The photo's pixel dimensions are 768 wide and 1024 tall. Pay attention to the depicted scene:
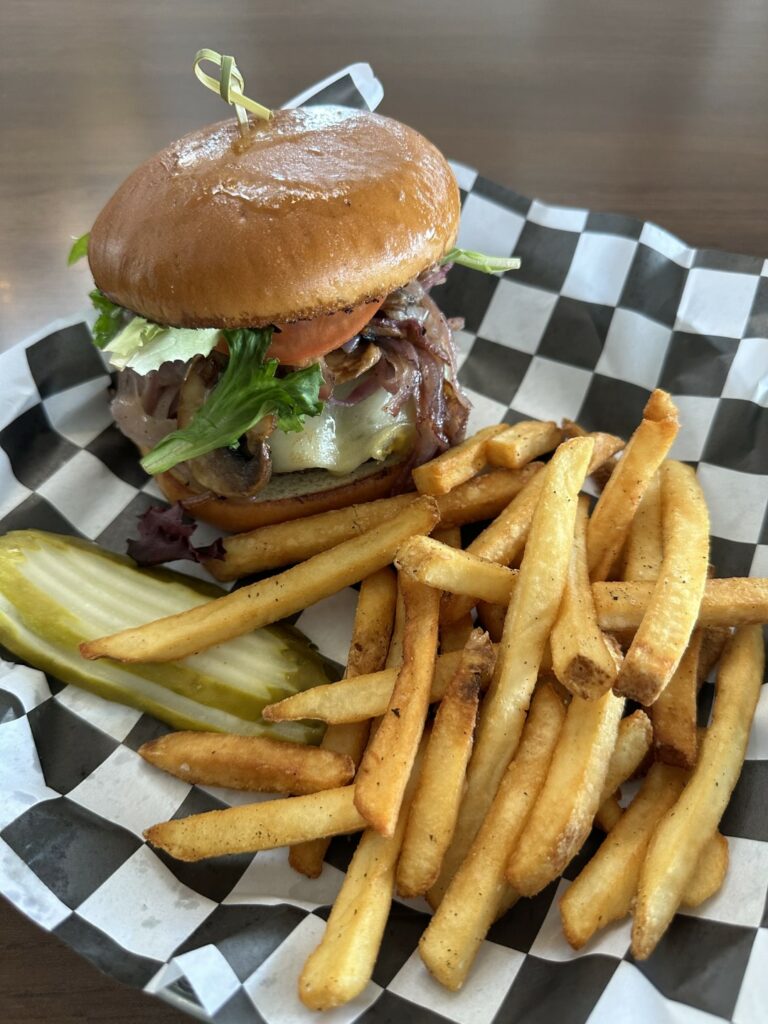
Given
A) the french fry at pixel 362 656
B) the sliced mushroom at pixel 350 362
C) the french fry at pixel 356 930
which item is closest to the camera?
the french fry at pixel 356 930

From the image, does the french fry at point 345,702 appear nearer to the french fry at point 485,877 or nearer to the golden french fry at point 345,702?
the golden french fry at point 345,702

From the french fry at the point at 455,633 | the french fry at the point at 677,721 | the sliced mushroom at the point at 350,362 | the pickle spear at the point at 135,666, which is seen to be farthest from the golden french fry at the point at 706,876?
the sliced mushroom at the point at 350,362

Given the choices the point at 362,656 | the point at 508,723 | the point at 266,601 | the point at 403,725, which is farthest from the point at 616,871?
the point at 266,601

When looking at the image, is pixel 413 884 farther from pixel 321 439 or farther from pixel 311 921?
pixel 321 439

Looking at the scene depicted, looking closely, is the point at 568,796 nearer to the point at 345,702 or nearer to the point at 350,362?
the point at 345,702

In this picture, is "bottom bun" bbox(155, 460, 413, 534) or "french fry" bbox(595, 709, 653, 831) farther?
"bottom bun" bbox(155, 460, 413, 534)

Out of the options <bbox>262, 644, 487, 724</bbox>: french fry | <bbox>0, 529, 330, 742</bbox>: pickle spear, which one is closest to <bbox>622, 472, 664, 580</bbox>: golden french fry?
<bbox>262, 644, 487, 724</bbox>: french fry

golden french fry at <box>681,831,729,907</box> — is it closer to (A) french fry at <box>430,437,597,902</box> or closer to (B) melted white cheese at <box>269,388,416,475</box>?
(A) french fry at <box>430,437,597,902</box>
